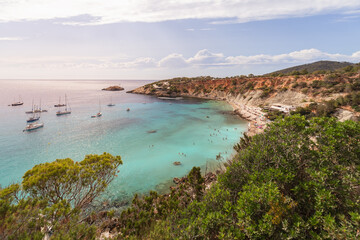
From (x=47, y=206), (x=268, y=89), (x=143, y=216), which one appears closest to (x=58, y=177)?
(x=47, y=206)

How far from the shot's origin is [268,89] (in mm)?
74625

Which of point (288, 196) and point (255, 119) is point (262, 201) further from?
point (255, 119)

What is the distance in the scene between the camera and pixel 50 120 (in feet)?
193

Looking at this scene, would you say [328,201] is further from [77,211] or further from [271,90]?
[271,90]

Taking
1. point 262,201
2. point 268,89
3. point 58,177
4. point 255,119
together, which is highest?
point 268,89

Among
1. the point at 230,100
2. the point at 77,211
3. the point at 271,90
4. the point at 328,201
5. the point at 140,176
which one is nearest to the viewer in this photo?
the point at 328,201

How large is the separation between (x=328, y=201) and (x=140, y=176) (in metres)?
24.8

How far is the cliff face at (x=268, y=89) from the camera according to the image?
5572cm

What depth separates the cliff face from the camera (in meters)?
55.7

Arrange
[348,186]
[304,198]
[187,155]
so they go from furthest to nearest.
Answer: [187,155], [304,198], [348,186]

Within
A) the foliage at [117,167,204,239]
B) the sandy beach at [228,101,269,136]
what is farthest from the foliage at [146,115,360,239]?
the sandy beach at [228,101,269,136]

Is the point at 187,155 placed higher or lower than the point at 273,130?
lower

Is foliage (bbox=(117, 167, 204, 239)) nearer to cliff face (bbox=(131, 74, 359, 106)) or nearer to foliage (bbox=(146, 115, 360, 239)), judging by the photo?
foliage (bbox=(146, 115, 360, 239))

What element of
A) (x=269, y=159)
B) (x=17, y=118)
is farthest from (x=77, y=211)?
(x=17, y=118)
